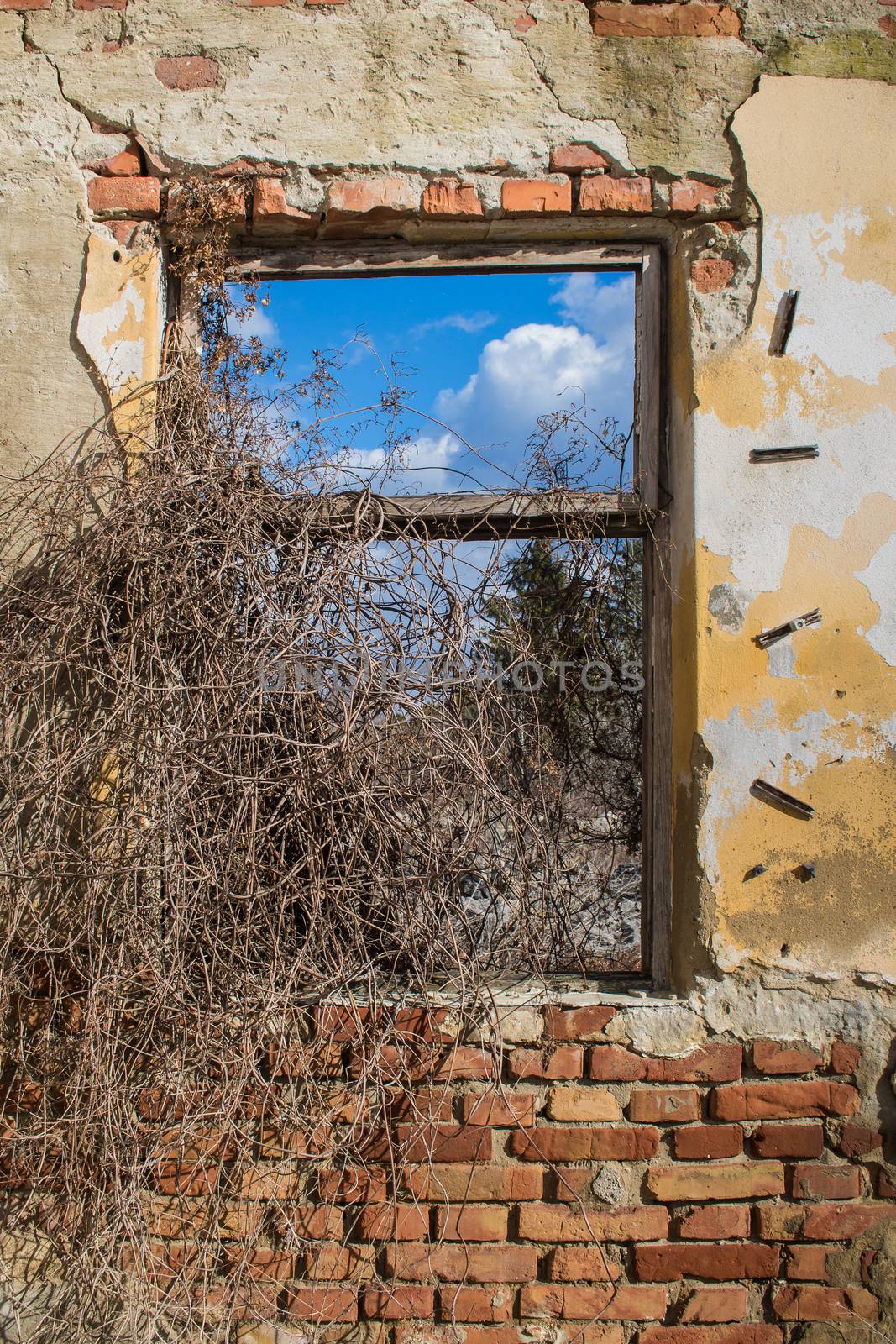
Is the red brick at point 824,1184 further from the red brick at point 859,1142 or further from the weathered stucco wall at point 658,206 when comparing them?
the weathered stucco wall at point 658,206

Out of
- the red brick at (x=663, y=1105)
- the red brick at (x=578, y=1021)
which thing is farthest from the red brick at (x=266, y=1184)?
the red brick at (x=663, y=1105)

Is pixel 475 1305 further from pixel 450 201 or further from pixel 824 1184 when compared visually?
pixel 450 201

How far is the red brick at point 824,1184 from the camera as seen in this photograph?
1918 millimetres

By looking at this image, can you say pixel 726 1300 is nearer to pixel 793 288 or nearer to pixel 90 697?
pixel 90 697

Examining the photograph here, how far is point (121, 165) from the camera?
2.11 meters

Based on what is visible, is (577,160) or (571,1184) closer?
(571,1184)

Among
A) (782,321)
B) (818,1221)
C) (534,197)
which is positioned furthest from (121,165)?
(818,1221)

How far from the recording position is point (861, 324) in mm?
2051

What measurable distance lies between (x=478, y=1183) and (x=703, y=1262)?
468 mm

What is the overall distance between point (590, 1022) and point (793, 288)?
62.5 inches

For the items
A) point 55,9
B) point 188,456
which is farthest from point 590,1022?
point 55,9

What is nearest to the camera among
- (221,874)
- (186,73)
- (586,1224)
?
(221,874)

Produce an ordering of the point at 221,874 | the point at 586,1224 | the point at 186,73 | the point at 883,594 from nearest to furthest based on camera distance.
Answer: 1. the point at 221,874
2. the point at 586,1224
3. the point at 883,594
4. the point at 186,73

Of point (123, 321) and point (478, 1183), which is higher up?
point (123, 321)
